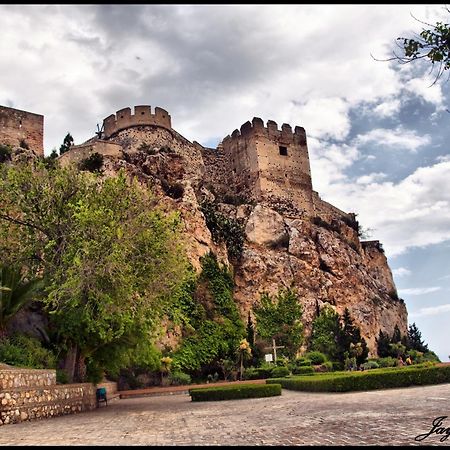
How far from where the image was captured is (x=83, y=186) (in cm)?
1744

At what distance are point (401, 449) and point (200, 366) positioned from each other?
22.1 meters

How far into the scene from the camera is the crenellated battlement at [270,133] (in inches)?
1772

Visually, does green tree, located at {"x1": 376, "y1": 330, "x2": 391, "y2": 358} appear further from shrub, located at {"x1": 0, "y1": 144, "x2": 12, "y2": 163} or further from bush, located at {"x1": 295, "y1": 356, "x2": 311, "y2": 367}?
shrub, located at {"x1": 0, "y1": 144, "x2": 12, "y2": 163}

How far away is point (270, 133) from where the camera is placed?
150 feet

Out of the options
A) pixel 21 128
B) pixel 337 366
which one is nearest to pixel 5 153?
pixel 21 128

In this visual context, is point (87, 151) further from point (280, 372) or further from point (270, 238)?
point (280, 372)

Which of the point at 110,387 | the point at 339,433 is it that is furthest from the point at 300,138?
the point at 339,433

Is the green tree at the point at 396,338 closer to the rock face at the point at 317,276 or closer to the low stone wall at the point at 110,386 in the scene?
the rock face at the point at 317,276

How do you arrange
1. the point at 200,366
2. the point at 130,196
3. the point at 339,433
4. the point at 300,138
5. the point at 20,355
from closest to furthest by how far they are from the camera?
the point at 339,433 → the point at 20,355 → the point at 130,196 → the point at 200,366 → the point at 300,138

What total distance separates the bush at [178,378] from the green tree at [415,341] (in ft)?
78.2

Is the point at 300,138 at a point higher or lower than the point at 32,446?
higher

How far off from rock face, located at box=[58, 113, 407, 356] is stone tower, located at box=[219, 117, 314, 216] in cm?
65

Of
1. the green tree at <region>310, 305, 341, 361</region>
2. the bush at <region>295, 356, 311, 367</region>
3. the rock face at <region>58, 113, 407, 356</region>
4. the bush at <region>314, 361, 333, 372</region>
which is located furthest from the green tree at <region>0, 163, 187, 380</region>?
the green tree at <region>310, 305, 341, 361</region>

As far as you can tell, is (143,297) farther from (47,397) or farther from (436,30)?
(436,30)
